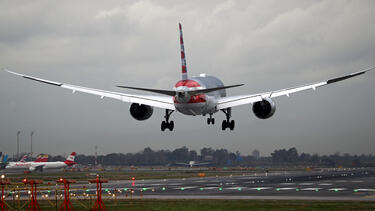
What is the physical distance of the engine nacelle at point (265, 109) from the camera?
168ft

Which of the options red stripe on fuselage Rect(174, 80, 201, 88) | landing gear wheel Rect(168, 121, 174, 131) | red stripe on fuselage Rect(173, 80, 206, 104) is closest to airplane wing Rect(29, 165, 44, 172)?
landing gear wheel Rect(168, 121, 174, 131)

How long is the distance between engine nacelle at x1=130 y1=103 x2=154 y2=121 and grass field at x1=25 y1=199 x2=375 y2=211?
8.59m

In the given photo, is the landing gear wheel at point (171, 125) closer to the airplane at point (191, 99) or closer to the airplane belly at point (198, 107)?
the airplane at point (191, 99)

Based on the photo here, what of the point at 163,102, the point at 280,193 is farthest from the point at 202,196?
the point at 163,102

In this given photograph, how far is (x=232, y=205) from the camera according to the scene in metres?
47.2

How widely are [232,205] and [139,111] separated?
1323 centimetres

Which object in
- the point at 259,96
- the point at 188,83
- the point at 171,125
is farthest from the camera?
the point at 171,125

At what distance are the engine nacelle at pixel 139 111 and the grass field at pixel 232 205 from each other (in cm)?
859

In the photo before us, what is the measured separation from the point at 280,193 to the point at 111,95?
77.0 feet

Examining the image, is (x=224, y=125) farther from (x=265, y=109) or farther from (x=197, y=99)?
(x=197, y=99)

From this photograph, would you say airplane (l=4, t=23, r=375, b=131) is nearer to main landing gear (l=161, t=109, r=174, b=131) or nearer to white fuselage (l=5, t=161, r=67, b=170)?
main landing gear (l=161, t=109, r=174, b=131)

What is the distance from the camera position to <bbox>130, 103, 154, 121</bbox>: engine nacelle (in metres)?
51.7

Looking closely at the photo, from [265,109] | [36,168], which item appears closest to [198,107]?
[265,109]

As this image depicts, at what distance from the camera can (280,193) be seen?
60562mm
